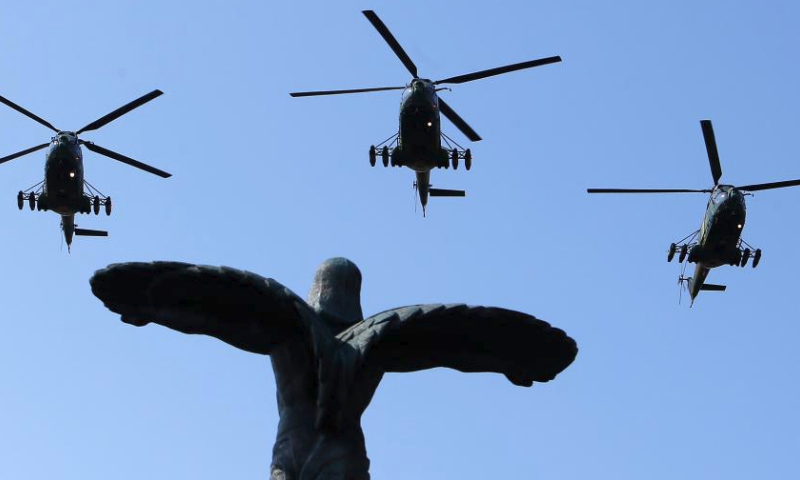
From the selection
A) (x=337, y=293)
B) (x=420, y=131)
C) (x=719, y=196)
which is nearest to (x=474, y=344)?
(x=337, y=293)

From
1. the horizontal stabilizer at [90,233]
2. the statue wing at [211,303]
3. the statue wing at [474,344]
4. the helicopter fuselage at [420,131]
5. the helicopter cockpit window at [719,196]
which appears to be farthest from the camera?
the horizontal stabilizer at [90,233]

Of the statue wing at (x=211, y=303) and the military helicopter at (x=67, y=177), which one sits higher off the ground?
the military helicopter at (x=67, y=177)

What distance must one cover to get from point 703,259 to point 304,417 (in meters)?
42.1

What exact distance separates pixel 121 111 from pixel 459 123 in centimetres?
1156

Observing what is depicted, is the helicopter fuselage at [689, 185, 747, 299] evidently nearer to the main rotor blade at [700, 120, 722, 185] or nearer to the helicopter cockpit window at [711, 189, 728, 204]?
the helicopter cockpit window at [711, 189, 728, 204]

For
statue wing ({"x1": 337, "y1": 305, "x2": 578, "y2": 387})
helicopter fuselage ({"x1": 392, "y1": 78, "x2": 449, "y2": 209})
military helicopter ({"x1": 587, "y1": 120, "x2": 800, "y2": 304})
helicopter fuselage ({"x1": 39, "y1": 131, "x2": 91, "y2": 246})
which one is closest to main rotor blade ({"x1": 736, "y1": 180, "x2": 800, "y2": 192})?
military helicopter ({"x1": 587, "y1": 120, "x2": 800, "y2": 304})

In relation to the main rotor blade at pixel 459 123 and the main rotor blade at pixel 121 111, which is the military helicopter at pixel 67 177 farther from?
the main rotor blade at pixel 459 123

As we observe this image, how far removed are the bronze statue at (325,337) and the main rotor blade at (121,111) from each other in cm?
4632

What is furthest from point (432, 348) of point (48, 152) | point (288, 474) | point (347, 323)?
point (48, 152)

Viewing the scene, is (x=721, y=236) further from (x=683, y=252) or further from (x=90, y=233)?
(x=90, y=233)

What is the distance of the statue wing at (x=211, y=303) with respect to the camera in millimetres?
8969

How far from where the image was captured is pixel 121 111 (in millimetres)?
55219

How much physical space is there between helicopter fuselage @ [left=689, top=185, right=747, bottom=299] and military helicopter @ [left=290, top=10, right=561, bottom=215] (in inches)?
297

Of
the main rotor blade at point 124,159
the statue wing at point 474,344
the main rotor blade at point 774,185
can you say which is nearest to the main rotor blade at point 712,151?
the main rotor blade at point 774,185
